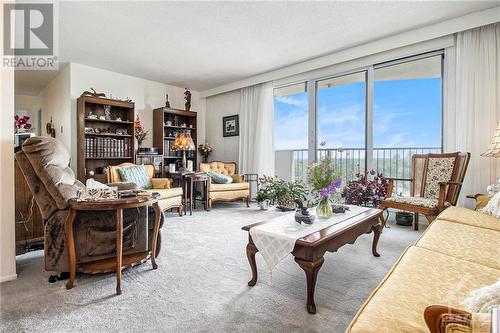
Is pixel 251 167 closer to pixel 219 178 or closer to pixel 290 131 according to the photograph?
pixel 219 178

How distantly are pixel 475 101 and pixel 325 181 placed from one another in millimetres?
2481

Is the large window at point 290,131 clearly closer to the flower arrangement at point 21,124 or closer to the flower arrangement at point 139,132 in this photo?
the flower arrangement at point 139,132

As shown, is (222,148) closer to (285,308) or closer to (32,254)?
(32,254)

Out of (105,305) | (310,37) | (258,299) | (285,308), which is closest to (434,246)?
(285,308)

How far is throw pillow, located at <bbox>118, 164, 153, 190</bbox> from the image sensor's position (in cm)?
384

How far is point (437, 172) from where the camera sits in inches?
124

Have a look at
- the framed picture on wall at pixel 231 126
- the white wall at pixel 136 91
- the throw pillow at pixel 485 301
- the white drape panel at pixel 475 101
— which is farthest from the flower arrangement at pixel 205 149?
the throw pillow at pixel 485 301

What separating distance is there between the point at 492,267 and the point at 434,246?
277 millimetres

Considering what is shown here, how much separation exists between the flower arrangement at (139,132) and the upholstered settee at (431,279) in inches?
193

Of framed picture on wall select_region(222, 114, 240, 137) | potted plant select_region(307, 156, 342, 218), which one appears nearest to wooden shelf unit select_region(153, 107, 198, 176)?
framed picture on wall select_region(222, 114, 240, 137)

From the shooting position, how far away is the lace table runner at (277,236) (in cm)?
160

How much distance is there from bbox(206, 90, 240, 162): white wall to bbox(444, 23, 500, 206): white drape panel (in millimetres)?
3905

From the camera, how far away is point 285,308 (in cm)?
156

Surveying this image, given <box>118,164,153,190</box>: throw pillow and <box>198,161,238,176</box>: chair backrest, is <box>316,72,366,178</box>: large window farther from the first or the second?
<box>118,164,153,190</box>: throw pillow
